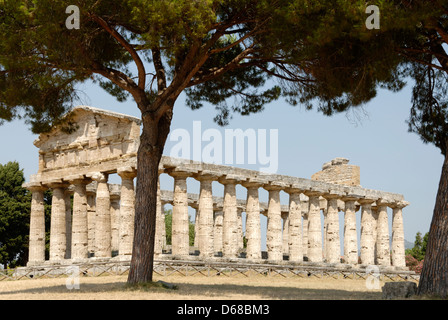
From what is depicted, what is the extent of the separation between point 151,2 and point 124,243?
1528 cm

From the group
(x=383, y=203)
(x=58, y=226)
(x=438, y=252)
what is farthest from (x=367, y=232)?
(x=438, y=252)

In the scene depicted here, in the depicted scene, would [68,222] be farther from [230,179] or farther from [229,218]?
[230,179]

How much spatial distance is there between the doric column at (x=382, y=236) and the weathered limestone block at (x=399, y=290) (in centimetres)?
2717

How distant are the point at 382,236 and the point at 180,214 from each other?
1713cm

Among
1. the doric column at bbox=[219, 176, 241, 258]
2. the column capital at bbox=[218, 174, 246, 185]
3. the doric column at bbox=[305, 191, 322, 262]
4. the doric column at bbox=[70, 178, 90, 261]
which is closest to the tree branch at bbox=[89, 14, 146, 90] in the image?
the column capital at bbox=[218, 174, 246, 185]

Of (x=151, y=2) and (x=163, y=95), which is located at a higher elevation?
(x=151, y=2)

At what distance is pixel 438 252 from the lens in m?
15.3

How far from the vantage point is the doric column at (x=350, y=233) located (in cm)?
4003

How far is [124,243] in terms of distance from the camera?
96.0ft

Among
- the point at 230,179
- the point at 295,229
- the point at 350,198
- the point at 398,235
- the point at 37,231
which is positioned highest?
the point at 230,179

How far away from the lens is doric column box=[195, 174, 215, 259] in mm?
31812

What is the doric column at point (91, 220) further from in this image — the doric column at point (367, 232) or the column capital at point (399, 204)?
the column capital at point (399, 204)
